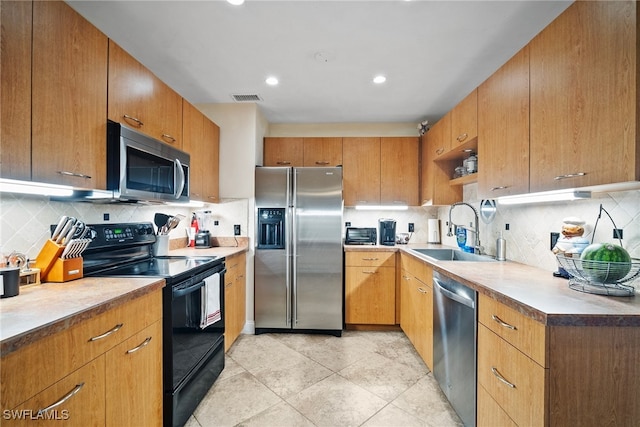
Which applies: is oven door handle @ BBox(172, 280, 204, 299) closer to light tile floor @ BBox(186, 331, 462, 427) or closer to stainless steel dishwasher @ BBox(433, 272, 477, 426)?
light tile floor @ BBox(186, 331, 462, 427)

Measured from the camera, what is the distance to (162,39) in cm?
197

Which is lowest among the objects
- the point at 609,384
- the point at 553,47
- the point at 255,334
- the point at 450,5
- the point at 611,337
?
the point at 255,334

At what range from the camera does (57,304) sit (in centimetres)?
104

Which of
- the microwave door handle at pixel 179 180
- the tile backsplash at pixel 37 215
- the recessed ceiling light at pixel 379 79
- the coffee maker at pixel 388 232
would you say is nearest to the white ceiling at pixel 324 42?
the recessed ceiling light at pixel 379 79

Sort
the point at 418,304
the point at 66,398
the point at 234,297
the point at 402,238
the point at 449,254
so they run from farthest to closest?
the point at 402,238, the point at 449,254, the point at 234,297, the point at 418,304, the point at 66,398

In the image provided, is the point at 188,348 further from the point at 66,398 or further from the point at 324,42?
the point at 324,42

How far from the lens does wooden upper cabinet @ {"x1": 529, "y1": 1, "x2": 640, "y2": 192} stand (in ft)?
3.51

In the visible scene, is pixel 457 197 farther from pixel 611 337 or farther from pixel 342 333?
pixel 611 337

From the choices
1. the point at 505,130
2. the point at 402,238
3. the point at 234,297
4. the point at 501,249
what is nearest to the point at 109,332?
the point at 234,297

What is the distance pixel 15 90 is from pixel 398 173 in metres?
3.16

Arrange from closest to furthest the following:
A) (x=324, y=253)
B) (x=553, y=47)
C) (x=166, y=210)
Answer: (x=553, y=47) < (x=166, y=210) < (x=324, y=253)

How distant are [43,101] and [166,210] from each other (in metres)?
1.60

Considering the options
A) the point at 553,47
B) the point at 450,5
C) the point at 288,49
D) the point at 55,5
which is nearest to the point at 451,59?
the point at 450,5

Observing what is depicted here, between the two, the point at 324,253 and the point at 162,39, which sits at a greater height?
the point at 162,39
